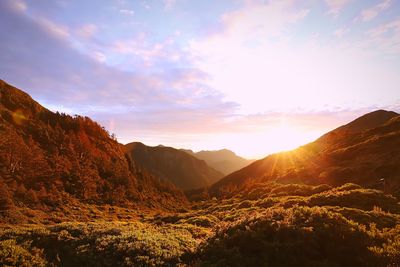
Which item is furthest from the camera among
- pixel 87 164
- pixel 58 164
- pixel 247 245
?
pixel 87 164

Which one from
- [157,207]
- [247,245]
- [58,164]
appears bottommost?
[157,207]

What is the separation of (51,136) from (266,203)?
194 feet

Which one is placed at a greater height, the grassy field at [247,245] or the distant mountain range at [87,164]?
the distant mountain range at [87,164]

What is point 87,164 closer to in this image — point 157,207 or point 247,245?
point 157,207

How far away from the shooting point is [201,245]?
13.4 metres

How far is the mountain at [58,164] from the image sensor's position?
5212 centimetres

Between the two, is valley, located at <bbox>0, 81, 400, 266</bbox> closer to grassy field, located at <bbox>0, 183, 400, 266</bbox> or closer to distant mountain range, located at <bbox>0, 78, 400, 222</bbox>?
grassy field, located at <bbox>0, 183, 400, 266</bbox>

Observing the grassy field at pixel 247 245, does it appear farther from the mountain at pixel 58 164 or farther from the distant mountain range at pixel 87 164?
the mountain at pixel 58 164

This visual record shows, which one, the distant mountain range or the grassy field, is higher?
the distant mountain range

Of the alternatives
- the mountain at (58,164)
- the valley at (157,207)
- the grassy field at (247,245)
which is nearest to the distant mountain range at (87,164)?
the mountain at (58,164)

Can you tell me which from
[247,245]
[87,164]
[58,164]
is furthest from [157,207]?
[247,245]

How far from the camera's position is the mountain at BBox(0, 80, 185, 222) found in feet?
171

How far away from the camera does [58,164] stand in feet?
215

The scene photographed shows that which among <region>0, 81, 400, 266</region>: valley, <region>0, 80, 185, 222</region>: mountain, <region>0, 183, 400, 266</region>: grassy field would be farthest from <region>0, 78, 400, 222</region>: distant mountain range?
<region>0, 183, 400, 266</region>: grassy field
